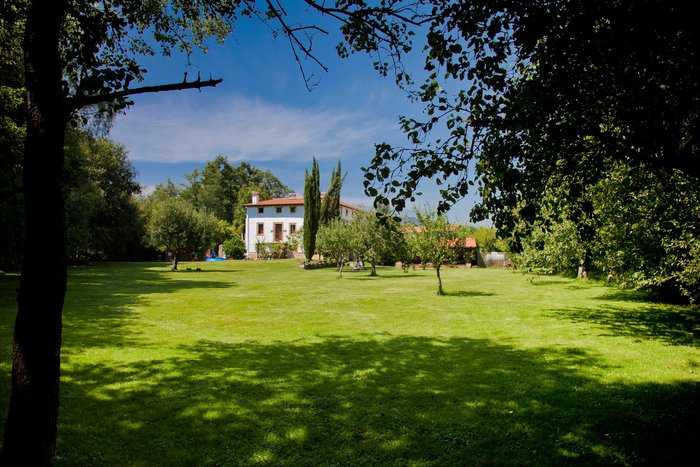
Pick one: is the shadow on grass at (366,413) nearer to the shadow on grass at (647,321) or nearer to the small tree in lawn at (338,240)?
the shadow on grass at (647,321)

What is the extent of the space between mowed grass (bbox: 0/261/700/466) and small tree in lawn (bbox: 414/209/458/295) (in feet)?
25.9

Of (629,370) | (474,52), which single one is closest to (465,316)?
(629,370)

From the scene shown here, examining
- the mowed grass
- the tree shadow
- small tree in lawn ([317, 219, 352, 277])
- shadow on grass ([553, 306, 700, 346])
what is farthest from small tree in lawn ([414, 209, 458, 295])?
small tree in lawn ([317, 219, 352, 277])

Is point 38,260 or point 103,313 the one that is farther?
point 103,313

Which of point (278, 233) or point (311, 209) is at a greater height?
point (311, 209)

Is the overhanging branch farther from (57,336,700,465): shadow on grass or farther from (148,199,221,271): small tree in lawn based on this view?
(148,199,221,271): small tree in lawn

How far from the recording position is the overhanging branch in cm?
314

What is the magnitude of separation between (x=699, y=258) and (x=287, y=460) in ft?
43.5

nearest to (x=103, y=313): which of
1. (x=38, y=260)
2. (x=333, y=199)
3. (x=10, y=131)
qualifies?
(x=10, y=131)

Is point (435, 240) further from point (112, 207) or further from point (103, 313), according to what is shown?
point (112, 207)

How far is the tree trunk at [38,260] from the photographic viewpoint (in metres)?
3.03

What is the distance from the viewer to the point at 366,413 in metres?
5.80

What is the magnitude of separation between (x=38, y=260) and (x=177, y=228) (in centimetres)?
3867

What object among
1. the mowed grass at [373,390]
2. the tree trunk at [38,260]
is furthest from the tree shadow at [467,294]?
the tree trunk at [38,260]
